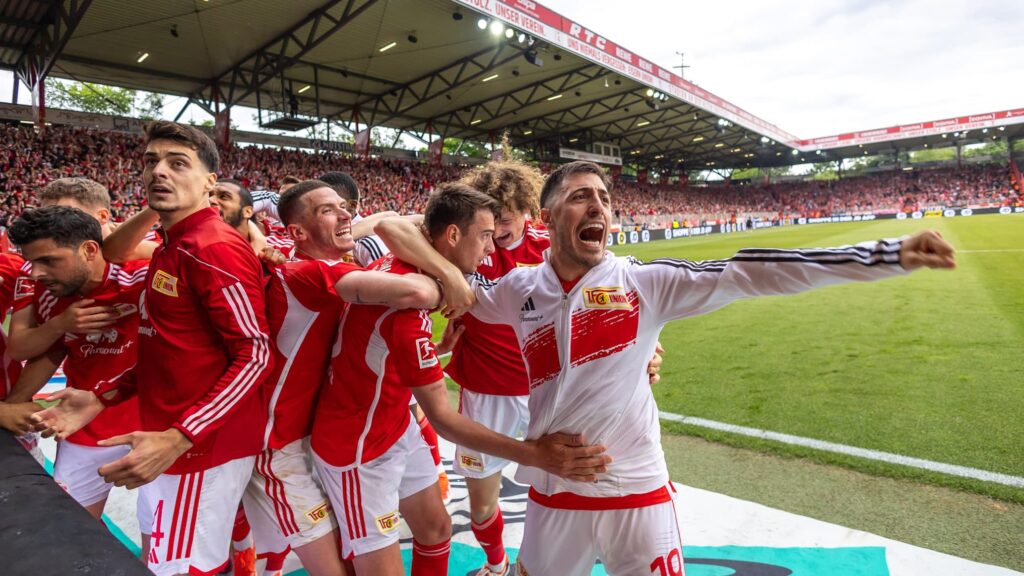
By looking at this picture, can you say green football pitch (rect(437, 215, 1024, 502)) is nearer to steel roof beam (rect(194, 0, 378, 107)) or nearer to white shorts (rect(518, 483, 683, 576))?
white shorts (rect(518, 483, 683, 576))

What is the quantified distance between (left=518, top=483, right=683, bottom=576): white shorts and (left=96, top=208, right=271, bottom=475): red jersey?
130 centimetres

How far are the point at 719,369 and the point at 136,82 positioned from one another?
24105 mm

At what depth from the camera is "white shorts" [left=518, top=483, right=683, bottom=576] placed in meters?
2.00

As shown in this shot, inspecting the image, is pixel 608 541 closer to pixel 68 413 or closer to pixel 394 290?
pixel 394 290

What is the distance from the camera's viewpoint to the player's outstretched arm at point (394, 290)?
2033 millimetres

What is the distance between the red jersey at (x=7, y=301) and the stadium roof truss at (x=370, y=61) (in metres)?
14.5

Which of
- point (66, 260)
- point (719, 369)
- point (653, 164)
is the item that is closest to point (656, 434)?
point (66, 260)

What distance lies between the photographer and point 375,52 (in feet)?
66.2

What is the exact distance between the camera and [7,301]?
3.35 m

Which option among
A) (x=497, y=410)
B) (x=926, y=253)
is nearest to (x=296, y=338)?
(x=497, y=410)

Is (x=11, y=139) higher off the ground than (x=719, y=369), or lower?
higher

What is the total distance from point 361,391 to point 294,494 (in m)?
0.56

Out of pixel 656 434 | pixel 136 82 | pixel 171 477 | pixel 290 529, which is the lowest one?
pixel 290 529

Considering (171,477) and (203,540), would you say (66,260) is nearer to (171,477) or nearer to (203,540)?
(171,477)
